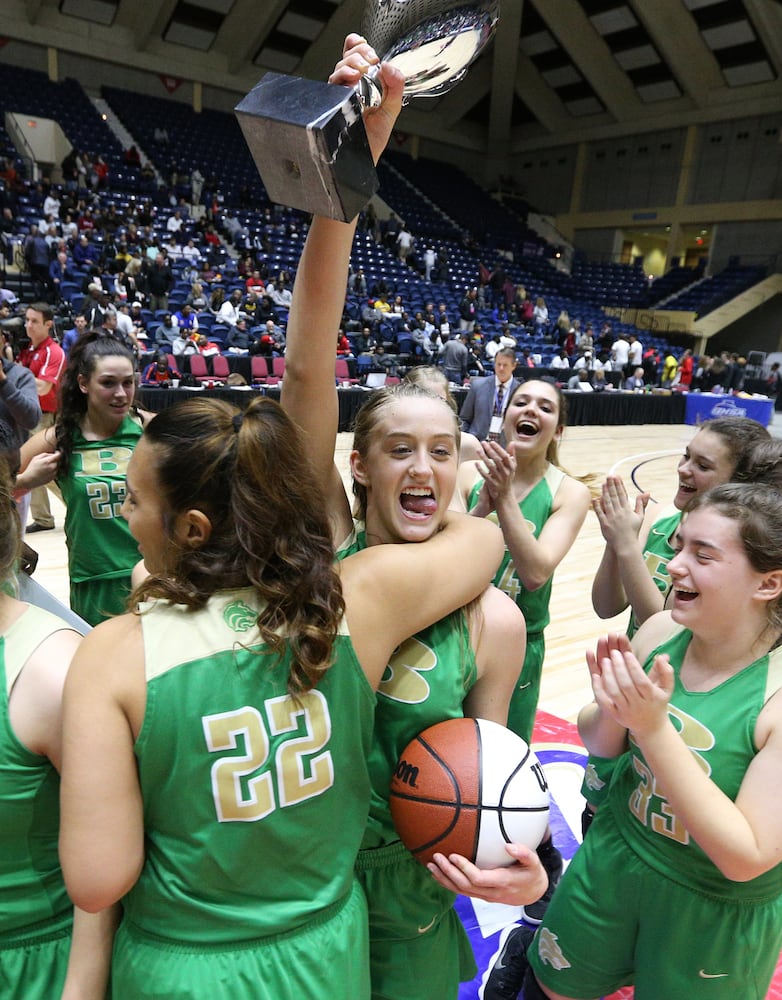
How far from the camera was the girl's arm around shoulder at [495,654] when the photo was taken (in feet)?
4.59

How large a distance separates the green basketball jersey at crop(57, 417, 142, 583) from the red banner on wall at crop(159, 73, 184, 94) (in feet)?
81.2

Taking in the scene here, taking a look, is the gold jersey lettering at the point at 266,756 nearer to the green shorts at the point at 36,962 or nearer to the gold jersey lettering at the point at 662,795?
the green shorts at the point at 36,962

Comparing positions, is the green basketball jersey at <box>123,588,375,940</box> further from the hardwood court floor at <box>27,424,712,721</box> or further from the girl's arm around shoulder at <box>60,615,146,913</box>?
the hardwood court floor at <box>27,424,712,721</box>

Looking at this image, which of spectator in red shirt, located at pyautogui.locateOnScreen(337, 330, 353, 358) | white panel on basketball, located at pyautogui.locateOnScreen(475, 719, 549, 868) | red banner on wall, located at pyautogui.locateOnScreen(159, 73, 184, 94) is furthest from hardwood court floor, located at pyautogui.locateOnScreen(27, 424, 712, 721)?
red banner on wall, located at pyautogui.locateOnScreen(159, 73, 184, 94)

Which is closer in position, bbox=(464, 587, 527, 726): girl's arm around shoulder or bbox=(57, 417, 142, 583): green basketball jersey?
bbox=(464, 587, 527, 726): girl's arm around shoulder

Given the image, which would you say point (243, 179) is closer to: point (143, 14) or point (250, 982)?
point (143, 14)

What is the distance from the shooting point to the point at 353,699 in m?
1.10

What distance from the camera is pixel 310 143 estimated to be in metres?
0.89

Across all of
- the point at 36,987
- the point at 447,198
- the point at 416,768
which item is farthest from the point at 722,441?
the point at 447,198

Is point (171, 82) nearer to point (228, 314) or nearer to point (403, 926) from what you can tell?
point (228, 314)

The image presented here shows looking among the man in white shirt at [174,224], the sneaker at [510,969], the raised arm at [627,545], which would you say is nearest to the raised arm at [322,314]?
the raised arm at [627,545]

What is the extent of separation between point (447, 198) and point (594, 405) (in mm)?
16234

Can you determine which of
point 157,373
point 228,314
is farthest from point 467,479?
point 228,314

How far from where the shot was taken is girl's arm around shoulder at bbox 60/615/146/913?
3.04 ft
